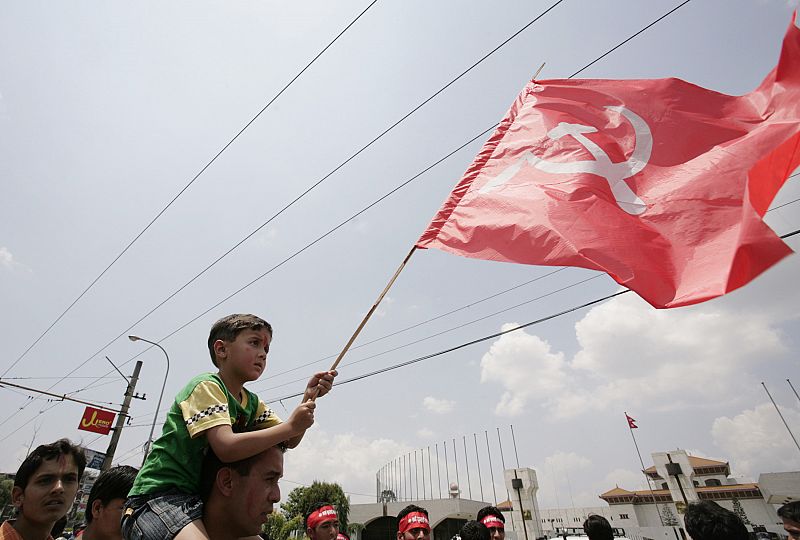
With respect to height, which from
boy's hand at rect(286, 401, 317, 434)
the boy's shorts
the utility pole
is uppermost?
the utility pole

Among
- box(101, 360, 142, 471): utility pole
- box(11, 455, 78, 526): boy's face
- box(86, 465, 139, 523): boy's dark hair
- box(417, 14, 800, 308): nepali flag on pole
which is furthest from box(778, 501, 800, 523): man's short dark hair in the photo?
box(101, 360, 142, 471): utility pole

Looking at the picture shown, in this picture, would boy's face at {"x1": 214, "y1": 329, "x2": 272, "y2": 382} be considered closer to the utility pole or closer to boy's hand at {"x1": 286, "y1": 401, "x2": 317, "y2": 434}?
boy's hand at {"x1": 286, "y1": 401, "x2": 317, "y2": 434}

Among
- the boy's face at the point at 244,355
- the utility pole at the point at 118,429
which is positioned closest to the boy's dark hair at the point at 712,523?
the boy's face at the point at 244,355

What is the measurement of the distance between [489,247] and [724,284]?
159cm

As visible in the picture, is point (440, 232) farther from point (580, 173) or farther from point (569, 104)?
point (569, 104)

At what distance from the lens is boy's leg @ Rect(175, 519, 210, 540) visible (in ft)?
5.88

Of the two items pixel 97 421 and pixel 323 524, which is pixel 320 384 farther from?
pixel 97 421

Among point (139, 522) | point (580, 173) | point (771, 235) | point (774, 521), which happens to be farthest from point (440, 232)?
point (774, 521)

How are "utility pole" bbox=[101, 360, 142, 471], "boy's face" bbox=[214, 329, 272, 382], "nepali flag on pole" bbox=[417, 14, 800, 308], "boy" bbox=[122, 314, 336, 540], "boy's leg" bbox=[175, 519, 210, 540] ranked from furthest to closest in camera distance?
"utility pole" bbox=[101, 360, 142, 471] → "nepali flag on pole" bbox=[417, 14, 800, 308] → "boy's face" bbox=[214, 329, 272, 382] → "boy" bbox=[122, 314, 336, 540] → "boy's leg" bbox=[175, 519, 210, 540]

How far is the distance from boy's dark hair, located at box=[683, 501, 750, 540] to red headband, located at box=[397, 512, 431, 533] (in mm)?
3070

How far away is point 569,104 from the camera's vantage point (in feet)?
13.7

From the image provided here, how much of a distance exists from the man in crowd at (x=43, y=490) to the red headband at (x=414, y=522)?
3.87 meters

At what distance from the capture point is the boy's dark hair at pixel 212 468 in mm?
2080

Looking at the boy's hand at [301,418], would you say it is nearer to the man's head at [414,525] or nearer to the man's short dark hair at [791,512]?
the man's head at [414,525]
